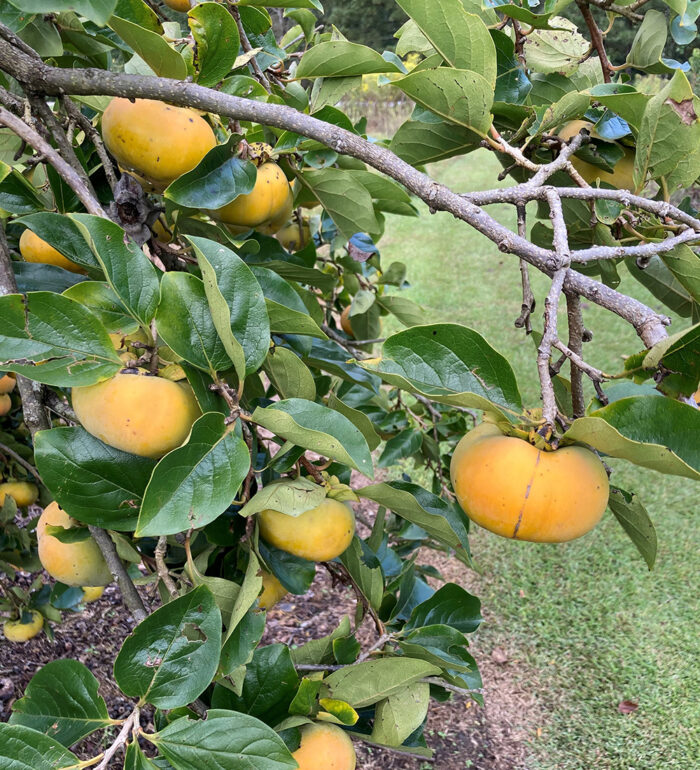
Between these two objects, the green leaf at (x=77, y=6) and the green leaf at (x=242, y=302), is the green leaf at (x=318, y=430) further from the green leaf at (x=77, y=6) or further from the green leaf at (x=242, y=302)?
the green leaf at (x=77, y=6)

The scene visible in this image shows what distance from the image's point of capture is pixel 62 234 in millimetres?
779

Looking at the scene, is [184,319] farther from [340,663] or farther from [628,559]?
[628,559]

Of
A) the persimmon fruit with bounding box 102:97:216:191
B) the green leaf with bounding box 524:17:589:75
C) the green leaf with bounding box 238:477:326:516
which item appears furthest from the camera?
the green leaf with bounding box 524:17:589:75

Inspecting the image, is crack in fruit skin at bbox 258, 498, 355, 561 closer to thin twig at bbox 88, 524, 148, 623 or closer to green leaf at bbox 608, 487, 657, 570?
thin twig at bbox 88, 524, 148, 623

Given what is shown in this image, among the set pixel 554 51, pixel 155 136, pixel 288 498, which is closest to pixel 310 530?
pixel 288 498

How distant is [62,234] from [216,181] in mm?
211

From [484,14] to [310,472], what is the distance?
0.84m

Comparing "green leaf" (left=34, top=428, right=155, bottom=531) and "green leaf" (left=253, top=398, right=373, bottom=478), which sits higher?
"green leaf" (left=253, top=398, right=373, bottom=478)

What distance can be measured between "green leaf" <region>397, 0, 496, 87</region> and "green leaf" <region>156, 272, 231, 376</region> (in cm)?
45

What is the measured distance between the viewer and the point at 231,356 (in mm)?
687

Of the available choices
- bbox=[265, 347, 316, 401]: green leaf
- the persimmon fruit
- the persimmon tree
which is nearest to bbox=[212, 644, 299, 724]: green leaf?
the persimmon tree

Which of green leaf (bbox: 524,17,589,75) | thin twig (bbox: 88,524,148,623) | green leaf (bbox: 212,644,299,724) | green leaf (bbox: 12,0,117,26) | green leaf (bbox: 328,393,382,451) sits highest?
green leaf (bbox: 12,0,117,26)

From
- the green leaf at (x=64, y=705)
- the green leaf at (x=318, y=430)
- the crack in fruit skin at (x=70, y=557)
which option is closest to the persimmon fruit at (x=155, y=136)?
the green leaf at (x=318, y=430)

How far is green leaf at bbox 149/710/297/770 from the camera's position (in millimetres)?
668
